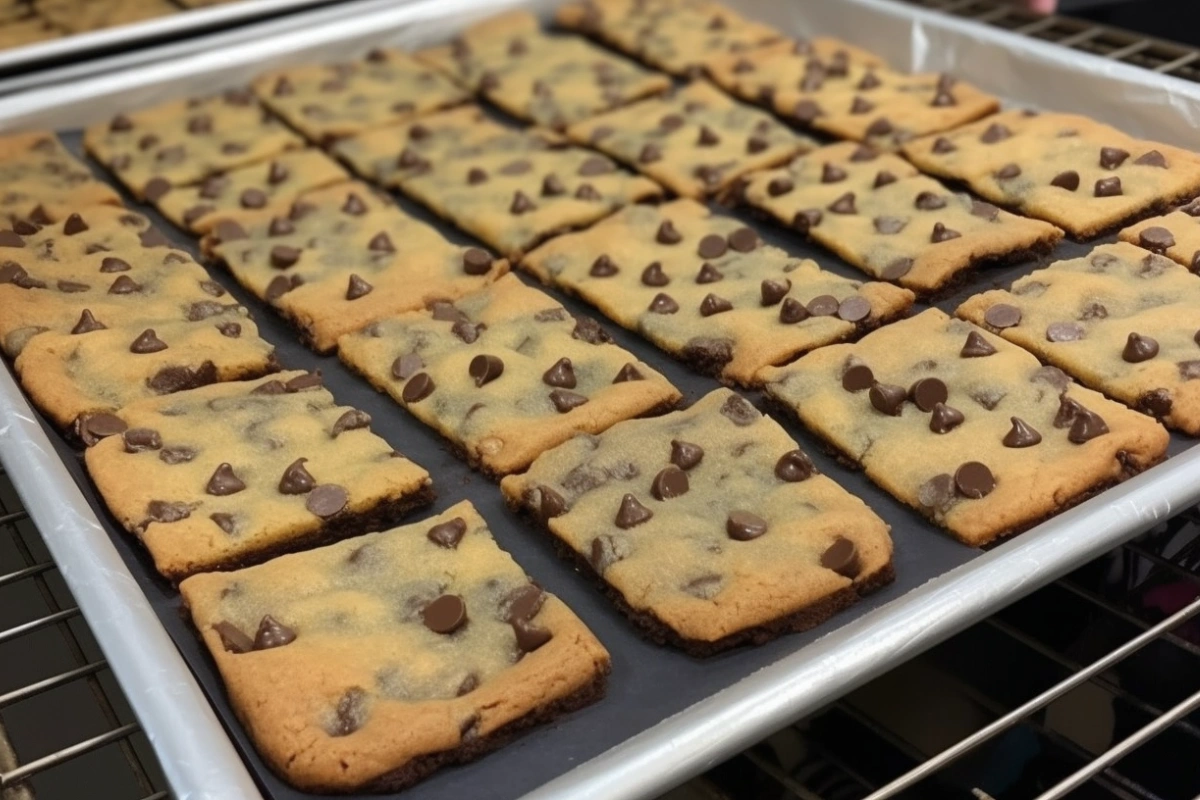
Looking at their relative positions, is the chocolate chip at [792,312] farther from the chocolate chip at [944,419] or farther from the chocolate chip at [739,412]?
the chocolate chip at [944,419]

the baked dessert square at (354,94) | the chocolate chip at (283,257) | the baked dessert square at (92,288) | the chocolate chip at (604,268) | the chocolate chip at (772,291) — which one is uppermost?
the baked dessert square at (354,94)

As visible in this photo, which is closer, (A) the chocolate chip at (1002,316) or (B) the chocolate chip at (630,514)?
(B) the chocolate chip at (630,514)

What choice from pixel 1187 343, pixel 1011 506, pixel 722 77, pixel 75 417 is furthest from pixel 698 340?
pixel 722 77

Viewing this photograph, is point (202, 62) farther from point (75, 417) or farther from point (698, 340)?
point (698, 340)

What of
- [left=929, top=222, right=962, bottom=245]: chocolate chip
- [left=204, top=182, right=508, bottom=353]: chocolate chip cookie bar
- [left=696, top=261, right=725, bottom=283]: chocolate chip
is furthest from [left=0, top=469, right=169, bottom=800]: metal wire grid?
[left=929, top=222, right=962, bottom=245]: chocolate chip

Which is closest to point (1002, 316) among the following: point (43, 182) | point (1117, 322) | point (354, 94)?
point (1117, 322)

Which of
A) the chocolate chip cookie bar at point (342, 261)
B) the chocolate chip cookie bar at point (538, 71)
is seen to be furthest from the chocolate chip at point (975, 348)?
the chocolate chip cookie bar at point (538, 71)

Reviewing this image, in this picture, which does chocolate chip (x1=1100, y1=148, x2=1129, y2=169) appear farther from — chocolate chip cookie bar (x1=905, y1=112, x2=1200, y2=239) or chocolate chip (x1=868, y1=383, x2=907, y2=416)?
chocolate chip (x1=868, y1=383, x2=907, y2=416)
